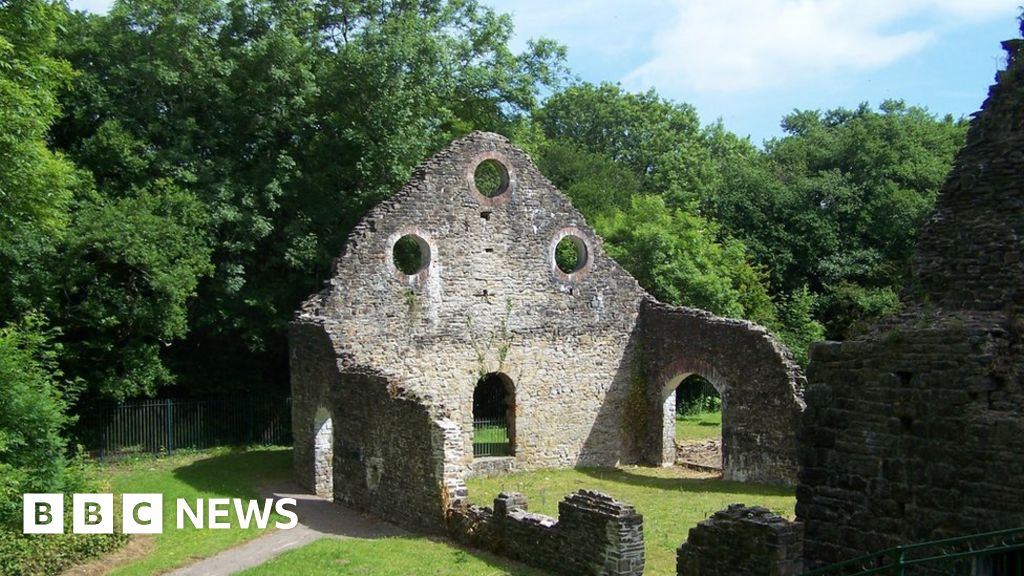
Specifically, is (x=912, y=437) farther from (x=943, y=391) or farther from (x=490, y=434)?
(x=490, y=434)

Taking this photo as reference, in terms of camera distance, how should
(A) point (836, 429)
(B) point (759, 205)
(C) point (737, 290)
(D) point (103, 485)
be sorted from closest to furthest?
(A) point (836, 429) < (D) point (103, 485) < (C) point (737, 290) < (B) point (759, 205)

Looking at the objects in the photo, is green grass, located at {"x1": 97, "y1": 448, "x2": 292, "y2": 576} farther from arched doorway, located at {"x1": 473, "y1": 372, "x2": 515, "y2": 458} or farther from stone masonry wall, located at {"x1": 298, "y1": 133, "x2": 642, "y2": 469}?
arched doorway, located at {"x1": 473, "y1": 372, "x2": 515, "y2": 458}

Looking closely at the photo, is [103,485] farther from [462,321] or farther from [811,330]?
[811,330]

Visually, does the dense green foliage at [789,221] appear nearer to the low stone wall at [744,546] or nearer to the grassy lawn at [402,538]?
the grassy lawn at [402,538]

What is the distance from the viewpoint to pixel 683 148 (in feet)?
161

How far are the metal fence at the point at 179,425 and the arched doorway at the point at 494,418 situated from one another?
201 inches

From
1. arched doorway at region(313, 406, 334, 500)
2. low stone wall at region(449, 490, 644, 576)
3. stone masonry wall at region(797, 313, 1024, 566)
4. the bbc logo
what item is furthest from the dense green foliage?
stone masonry wall at region(797, 313, 1024, 566)

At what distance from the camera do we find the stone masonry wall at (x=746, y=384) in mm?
18266

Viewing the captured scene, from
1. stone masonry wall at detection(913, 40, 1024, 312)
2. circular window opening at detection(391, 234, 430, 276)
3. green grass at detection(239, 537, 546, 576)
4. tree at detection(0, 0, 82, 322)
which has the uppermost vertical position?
tree at detection(0, 0, 82, 322)

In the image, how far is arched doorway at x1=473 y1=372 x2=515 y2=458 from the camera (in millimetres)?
21281

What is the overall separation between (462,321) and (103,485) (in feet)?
24.7

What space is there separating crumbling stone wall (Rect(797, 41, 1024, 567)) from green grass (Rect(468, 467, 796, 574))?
438 centimetres

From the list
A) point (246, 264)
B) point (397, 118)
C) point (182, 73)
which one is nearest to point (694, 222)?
point (397, 118)

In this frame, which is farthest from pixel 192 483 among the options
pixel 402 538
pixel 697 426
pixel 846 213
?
pixel 846 213
